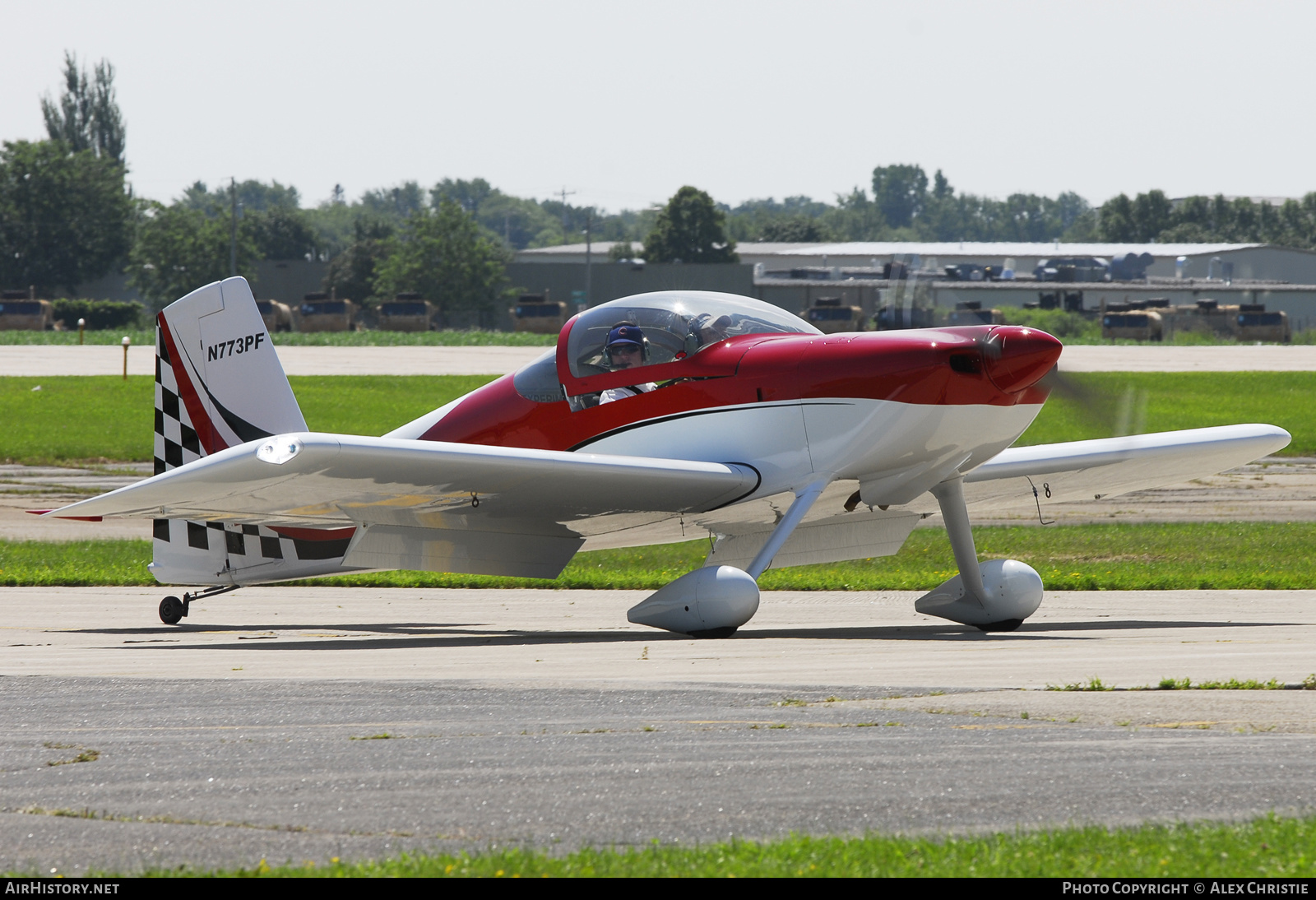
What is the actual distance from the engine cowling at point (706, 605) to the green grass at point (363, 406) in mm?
18516

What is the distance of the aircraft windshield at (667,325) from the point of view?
10.4 meters

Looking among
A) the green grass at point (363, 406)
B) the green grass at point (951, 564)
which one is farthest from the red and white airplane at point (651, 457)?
the green grass at point (363, 406)

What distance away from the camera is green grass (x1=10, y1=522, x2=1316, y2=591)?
14.1 m

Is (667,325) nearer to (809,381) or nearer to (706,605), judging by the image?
(809,381)

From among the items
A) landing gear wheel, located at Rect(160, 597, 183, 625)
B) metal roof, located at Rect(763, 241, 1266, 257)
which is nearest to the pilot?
landing gear wheel, located at Rect(160, 597, 183, 625)

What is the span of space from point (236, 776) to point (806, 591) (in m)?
9.56

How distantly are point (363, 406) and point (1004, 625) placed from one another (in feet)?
85.4

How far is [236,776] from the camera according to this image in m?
4.98

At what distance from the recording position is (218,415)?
1141 cm

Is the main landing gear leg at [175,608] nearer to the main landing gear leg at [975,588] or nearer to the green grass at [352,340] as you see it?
the main landing gear leg at [975,588]

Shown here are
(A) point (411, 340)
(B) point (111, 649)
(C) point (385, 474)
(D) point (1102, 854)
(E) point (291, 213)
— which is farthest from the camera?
(E) point (291, 213)

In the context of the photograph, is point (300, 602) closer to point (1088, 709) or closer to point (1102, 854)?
point (1088, 709)

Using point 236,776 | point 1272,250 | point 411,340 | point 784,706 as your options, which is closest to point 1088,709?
point 784,706

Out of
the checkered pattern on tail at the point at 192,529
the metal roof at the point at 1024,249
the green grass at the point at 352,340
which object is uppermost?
the metal roof at the point at 1024,249
